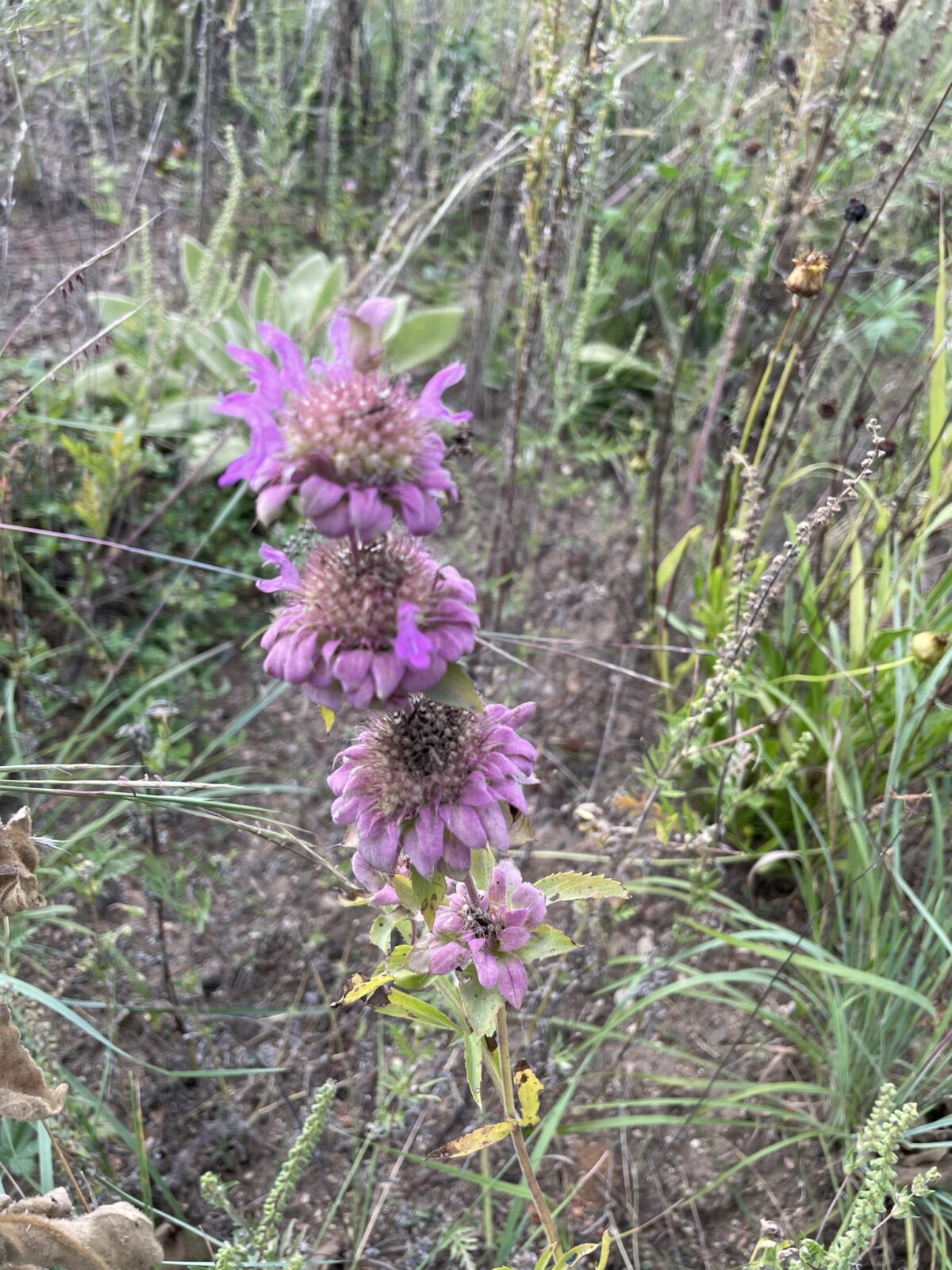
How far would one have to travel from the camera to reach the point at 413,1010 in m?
0.97

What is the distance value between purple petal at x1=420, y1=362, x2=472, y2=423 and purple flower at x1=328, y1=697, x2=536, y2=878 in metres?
0.27

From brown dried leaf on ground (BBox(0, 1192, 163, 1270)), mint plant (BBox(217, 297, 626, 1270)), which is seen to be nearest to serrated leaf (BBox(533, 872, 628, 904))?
mint plant (BBox(217, 297, 626, 1270))

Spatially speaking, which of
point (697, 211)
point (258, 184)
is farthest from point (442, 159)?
point (697, 211)

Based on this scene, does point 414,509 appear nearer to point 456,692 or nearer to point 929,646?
point 456,692

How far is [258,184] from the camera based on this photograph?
3232mm

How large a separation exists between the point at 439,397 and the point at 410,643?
22 centimetres

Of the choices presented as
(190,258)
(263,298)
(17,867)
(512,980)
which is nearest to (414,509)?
(512,980)

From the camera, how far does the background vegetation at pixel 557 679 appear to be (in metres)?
1.43

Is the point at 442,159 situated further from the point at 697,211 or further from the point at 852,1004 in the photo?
the point at 852,1004

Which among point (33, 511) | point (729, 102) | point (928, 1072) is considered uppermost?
point (729, 102)

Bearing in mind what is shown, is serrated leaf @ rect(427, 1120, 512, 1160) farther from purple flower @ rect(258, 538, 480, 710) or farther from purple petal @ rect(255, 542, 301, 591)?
purple petal @ rect(255, 542, 301, 591)

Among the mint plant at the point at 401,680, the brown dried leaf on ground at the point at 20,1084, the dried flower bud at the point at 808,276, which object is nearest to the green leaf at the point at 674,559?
the dried flower bud at the point at 808,276

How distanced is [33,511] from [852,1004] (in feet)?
6.95

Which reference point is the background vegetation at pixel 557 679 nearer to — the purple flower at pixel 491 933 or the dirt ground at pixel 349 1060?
the dirt ground at pixel 349 1060
